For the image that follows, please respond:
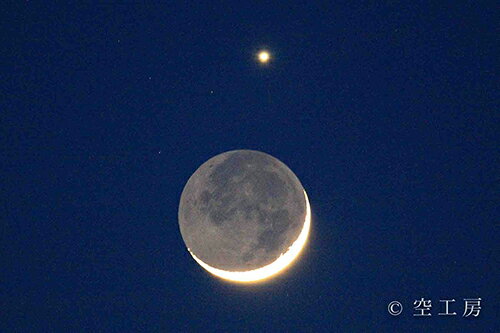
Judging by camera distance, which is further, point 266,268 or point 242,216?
point 266,268

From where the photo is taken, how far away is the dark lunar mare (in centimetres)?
633

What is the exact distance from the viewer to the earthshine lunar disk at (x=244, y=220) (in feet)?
20.8

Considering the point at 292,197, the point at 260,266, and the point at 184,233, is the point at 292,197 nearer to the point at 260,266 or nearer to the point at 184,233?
the point at 260,266

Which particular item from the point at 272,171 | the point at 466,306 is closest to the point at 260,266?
the point at 272,171

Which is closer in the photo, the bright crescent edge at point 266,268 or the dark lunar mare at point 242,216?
the dark lunar mare at point 242,216

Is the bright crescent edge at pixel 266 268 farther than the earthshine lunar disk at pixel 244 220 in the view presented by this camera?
Yes

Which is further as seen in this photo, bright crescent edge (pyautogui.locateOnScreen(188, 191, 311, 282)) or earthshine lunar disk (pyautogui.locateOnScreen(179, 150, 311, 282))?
bright crescent edge (pyautogui.locateOnScreen(188, 191, 311, 282))

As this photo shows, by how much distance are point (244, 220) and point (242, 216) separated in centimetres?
8

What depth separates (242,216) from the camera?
630 cm

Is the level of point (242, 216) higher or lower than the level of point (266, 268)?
higher

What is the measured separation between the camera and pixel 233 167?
22.2ft

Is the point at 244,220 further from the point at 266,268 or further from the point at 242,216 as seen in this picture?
the point at 266,268

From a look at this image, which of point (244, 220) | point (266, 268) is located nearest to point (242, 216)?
point (244, 220)

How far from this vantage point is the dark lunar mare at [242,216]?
6.33m
